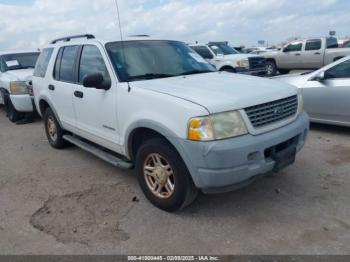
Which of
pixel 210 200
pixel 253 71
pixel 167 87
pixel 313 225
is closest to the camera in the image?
pixel 313 225

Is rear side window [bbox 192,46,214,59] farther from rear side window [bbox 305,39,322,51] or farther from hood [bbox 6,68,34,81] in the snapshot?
hood [bbox 6,68,34,81]

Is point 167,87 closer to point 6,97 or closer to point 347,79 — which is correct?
point 347,79

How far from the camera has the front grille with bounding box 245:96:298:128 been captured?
3207mm

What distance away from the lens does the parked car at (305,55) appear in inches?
570

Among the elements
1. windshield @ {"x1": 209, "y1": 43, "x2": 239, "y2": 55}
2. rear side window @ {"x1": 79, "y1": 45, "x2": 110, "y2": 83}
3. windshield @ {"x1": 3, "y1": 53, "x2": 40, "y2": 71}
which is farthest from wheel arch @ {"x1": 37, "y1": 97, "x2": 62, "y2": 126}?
windshield @ {"x1": 209, "y1": 43, "x2": 239, "y2": 55}

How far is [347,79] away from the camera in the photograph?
5.87 m

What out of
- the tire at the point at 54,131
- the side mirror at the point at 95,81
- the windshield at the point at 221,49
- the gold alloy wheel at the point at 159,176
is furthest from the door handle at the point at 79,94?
the windshield at the point at 221,49

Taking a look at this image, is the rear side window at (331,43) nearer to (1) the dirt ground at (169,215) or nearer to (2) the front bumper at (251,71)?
(2) the front bumper at (251,71)

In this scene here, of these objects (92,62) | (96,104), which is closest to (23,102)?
(92,62)

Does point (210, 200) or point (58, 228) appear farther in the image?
point (210, 200)

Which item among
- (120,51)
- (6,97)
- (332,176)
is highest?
(120,51)

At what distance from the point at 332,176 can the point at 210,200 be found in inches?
66.7

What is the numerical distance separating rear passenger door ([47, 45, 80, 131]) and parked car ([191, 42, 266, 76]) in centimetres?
811

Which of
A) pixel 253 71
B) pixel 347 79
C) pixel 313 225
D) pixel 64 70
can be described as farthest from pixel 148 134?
pixel 253 71
